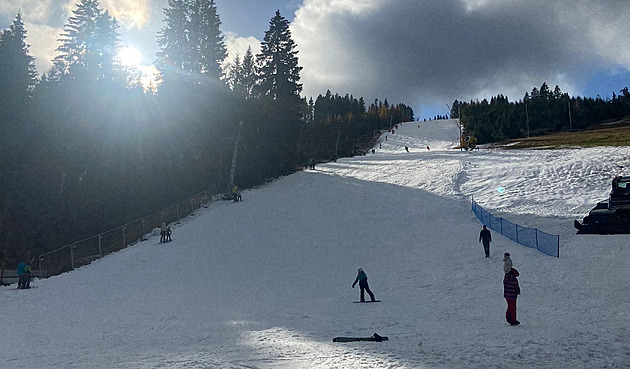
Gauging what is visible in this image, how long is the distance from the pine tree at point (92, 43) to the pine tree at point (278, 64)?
59.7 ft

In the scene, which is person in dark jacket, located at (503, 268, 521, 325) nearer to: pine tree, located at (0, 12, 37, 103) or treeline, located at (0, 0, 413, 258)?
treeline, located at (0, 0, 413, 258)

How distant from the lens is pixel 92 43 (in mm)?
45812

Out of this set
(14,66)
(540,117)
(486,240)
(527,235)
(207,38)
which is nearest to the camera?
(486,240)

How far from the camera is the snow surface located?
1040 centimetres

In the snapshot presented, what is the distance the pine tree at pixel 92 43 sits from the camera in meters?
44.9

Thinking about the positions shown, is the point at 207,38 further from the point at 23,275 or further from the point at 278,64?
the point at 23,275

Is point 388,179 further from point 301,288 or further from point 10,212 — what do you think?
point 10,212

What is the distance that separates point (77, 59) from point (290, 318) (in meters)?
42.0

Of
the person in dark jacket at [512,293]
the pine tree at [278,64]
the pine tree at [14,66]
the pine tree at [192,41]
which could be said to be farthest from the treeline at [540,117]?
the person in dark jacket at [512,293]

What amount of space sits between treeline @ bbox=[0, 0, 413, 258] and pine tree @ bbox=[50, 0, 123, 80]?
0.11 metres

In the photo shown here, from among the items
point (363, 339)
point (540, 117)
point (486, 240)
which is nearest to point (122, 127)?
point (486, 240)

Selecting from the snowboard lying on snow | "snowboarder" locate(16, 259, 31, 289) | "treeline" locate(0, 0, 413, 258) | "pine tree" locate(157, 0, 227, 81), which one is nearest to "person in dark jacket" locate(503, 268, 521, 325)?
the snowboard lying on snow

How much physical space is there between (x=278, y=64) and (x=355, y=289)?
141 ft

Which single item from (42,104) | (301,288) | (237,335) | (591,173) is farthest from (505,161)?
(42,104)
